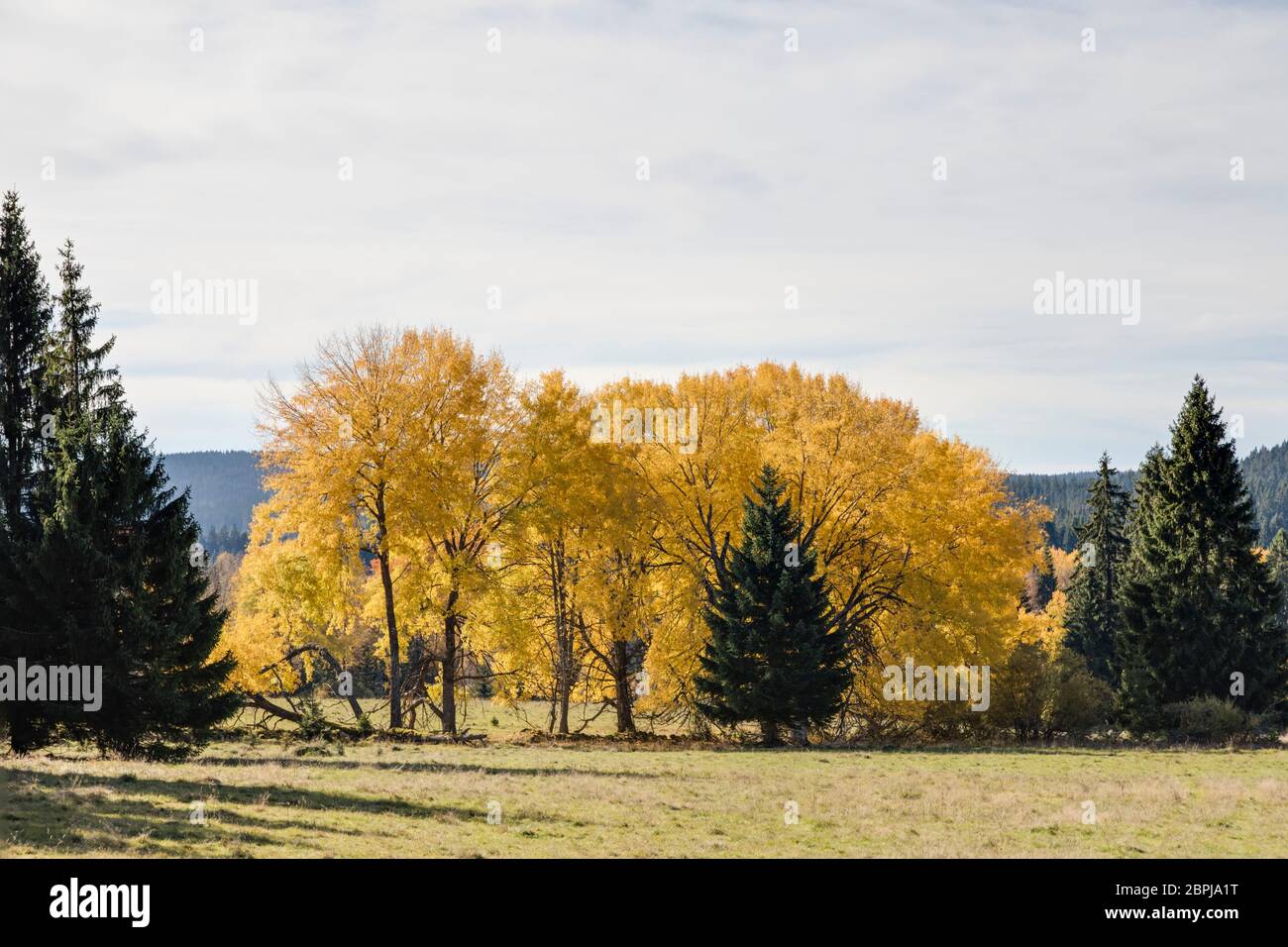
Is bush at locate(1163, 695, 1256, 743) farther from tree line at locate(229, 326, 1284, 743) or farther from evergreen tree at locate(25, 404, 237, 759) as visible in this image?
evergreen tree at locate(25, 404, 237, 759)

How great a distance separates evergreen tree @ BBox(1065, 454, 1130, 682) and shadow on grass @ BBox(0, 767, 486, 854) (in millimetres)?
62860

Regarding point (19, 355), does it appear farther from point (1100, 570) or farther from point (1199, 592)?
point (1100, 570)

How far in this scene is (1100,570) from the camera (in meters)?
76.2

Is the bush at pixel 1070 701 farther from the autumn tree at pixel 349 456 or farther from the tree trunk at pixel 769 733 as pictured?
the autumn tree at pixel 349 456

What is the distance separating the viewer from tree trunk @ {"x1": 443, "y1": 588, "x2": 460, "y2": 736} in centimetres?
3972

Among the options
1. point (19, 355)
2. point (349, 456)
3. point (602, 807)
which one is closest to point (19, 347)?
point (19, 355)

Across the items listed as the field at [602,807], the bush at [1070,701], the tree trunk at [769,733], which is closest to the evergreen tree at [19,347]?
the field at [602,807]

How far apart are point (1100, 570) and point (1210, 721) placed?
3090 cm

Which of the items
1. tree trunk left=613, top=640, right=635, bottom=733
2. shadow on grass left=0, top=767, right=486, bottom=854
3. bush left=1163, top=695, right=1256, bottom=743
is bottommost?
bush left=1163, top=695, right=1256, bottom=743

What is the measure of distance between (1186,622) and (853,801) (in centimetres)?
3251

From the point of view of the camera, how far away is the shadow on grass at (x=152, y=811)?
1555 cm

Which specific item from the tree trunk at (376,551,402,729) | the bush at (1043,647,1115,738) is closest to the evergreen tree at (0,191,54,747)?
the tree trunk at (376,551,402,729)

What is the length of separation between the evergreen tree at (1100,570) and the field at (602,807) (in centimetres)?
4322
